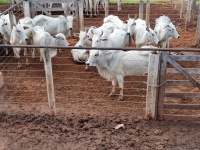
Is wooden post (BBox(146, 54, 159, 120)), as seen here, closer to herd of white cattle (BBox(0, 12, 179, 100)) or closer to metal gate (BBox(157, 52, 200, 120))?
metal gate (BBox(157, 52, 200, 120))

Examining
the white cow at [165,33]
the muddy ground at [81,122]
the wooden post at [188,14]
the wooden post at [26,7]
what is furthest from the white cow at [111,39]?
the wooden post at [188,14]

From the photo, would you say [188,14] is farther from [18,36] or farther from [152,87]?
[152,87]

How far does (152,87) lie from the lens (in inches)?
252

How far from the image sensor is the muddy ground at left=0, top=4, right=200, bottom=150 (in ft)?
20.1

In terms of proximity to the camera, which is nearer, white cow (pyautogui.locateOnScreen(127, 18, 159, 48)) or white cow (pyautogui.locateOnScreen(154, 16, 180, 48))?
white cow (pyautogui.locateOnScreen(127, 18, 159, 48))

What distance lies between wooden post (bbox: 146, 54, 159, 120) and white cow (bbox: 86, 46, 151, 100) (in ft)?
4.95

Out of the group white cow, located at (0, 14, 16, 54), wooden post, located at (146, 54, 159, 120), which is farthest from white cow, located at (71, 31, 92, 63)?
wooden post, located at (146, 54, 159, 120)

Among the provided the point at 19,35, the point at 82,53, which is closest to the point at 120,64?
the point at 82,53

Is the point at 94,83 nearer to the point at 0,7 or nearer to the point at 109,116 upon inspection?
the point at 109,116

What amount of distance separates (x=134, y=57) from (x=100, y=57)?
94cm

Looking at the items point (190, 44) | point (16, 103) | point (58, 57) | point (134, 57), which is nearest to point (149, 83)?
point (134, 57)

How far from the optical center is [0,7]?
17.8m

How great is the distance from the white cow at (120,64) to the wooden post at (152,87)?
1.51 meters

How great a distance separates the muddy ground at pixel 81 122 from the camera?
6.14 meters
